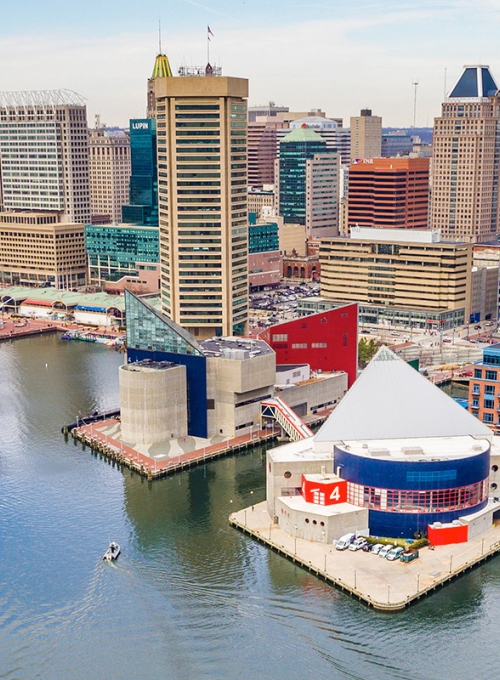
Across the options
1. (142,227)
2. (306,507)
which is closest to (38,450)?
(306,507)

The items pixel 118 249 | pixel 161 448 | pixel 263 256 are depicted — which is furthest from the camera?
pixel 263 256

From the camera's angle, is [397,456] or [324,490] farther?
[324,490]

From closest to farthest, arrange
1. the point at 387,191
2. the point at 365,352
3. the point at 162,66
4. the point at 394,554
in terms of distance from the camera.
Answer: the point at 394,554
the point at 365,352
the point at 387,191
the point at 162,66

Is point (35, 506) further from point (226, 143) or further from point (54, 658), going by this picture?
point (226, 143)

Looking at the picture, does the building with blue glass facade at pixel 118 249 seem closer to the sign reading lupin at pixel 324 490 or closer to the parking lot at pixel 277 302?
the parking lot at pixel 277 302

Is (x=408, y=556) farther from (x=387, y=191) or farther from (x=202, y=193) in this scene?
(x=387, y=191)

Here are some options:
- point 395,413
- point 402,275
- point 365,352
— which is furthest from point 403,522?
point 402,275

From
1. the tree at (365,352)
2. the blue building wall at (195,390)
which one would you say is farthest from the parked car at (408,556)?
the tree at (365,352)
